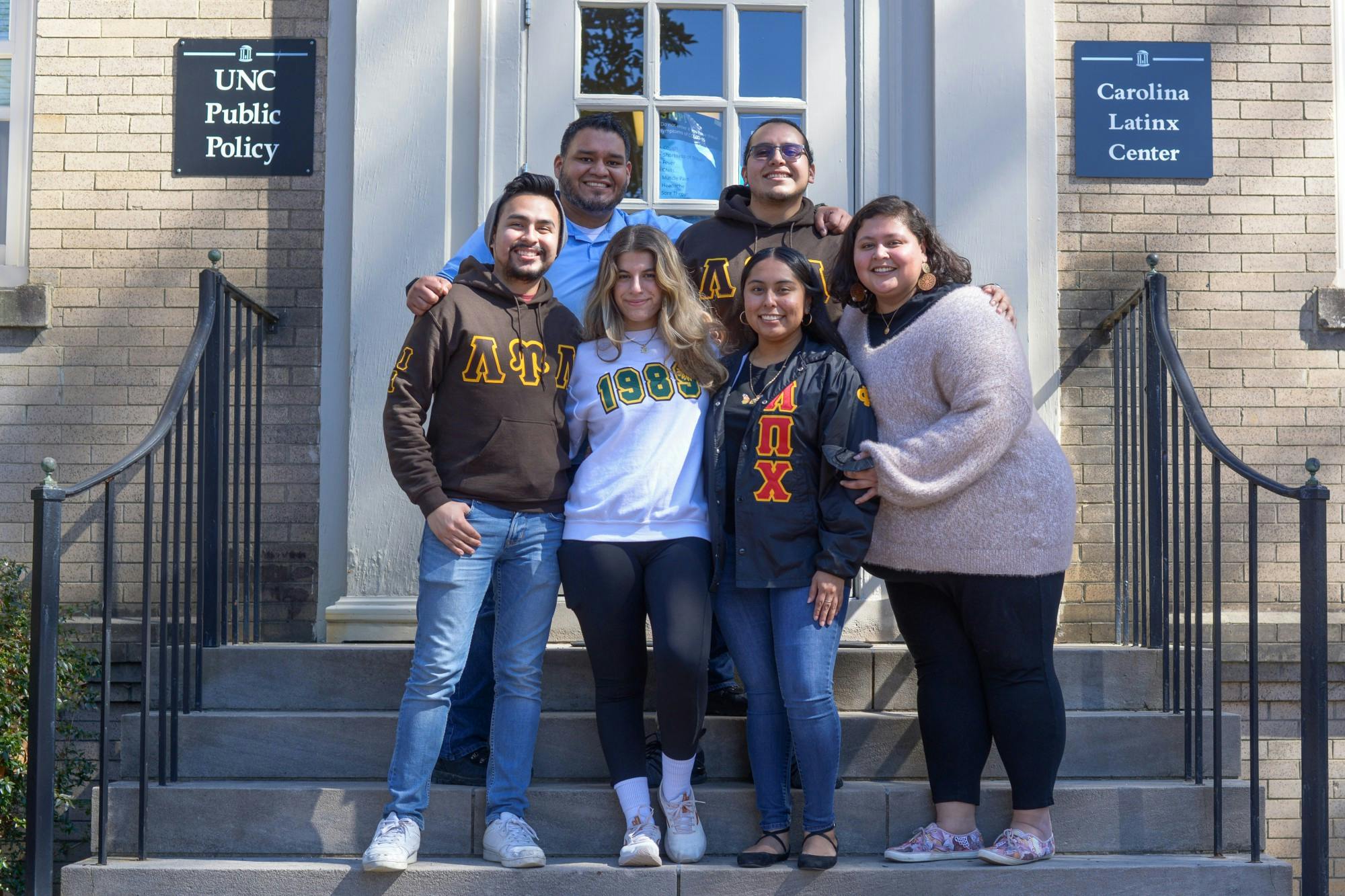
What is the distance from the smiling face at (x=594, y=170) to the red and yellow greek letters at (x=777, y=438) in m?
0.94

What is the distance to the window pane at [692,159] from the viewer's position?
16.2 feet

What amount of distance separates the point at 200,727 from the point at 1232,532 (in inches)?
141

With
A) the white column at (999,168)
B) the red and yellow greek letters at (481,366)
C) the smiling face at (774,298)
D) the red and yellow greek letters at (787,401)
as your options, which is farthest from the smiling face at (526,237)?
the white column at (999,168)

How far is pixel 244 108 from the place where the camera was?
4852 mm

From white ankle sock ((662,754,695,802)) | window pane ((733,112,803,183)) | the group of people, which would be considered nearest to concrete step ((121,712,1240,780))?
the group of people

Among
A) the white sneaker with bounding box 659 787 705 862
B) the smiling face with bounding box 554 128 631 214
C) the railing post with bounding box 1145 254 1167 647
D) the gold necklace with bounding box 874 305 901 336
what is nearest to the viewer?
the white sneaker with bounding box 659 787 705 862

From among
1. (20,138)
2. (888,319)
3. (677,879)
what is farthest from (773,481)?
(20,138)

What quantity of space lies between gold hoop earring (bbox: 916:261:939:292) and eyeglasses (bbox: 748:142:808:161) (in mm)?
512

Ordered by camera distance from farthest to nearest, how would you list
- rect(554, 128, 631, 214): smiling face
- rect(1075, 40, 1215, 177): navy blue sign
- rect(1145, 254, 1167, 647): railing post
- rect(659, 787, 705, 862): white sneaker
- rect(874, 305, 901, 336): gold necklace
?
rect(1075, 40, 1215, 177): navy blue sign, rect(1145, 254, 1167, 647): railing post, rect(554, 128, 631, 214): smiling face, rect(874, 305, 901, 336): gold necklace, rect(659, 787, 705, 862): white sneaker

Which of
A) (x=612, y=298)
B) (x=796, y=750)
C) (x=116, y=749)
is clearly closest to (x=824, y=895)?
(x=796, y=750)

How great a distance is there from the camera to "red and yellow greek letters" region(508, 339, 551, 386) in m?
3.53

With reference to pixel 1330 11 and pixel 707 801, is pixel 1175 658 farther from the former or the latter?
pixel 1330 11

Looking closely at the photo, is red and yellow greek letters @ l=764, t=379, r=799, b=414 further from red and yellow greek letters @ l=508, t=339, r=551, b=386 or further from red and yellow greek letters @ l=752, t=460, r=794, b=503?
red and yellow greek letters @ l=508, t=339, r=551, b=386

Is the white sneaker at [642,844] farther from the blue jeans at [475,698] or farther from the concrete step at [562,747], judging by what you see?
the blue jeans at [475,698]
